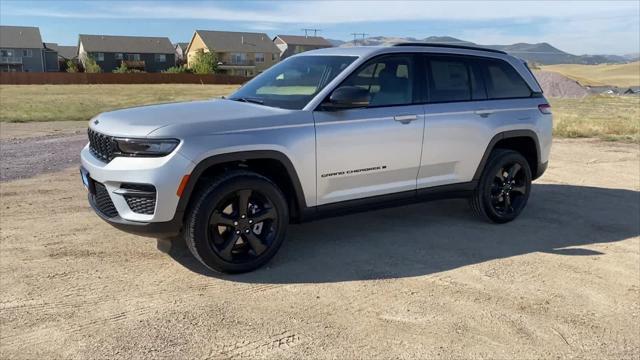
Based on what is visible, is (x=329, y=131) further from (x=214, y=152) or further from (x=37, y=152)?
(x=37, y=152)

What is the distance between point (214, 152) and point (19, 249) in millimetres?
2212

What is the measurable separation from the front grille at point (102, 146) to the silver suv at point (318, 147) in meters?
0.02

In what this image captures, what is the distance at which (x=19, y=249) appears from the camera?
491 centimetres

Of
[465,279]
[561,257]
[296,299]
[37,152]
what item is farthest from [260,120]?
[37,152]

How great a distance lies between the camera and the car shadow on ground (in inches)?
182

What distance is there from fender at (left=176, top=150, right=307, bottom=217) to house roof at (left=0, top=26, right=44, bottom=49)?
89525 mm

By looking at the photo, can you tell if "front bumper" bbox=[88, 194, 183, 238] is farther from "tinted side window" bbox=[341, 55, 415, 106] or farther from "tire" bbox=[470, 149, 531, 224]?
"tire" bbox=[470, 149, 531, 224]

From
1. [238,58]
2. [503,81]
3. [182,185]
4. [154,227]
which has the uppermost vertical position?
[238,58]

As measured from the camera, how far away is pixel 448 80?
5613mm

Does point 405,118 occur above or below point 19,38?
below

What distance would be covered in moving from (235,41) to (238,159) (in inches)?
3472

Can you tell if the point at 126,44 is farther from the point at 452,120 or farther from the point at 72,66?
the point at 452,120

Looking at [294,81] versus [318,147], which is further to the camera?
[294,81]

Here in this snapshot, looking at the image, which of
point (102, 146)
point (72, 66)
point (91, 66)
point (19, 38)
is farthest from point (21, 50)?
point (102, 146)
